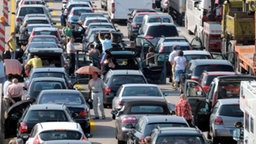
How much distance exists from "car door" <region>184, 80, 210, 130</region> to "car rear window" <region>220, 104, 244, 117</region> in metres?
1.63

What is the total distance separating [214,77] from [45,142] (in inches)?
486

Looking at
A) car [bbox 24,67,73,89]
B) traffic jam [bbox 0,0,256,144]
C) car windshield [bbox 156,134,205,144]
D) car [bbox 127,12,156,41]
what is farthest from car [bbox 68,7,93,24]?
car windshield [bbox 156,134,205,144]

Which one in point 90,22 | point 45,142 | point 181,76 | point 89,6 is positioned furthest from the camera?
point 89,6

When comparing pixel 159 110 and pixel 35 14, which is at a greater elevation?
pixel 159 110

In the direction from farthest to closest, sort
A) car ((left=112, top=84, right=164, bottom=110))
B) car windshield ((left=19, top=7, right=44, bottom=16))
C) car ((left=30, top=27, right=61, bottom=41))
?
car windshield ((left=19, top=7, right=44, bottom=16)) < car ((left=30, top=27, right=61, bottom=41)) < car ((left=112, top=84, right=164, bottom=110))

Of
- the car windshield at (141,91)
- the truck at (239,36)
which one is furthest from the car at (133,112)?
the truck at (239,36)

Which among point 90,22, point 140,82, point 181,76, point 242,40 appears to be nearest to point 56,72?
point 140,82

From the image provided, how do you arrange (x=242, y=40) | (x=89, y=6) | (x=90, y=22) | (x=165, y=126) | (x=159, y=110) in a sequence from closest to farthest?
(x=165, y=126) < (x=159, y=110) < (x=242, y=40) < (x=90, y=22) < (x=89, y=6)

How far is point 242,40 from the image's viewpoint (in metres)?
46.9

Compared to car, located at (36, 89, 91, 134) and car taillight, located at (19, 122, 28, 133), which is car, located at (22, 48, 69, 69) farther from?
car taillight, located at (19, 122, 28, 133)

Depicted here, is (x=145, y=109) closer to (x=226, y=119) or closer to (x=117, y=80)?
(x=226, y=119)

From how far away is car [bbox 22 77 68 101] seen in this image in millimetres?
36125

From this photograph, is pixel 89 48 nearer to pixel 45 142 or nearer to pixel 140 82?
pixel 140 82

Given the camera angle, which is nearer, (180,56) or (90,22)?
(180,56)
